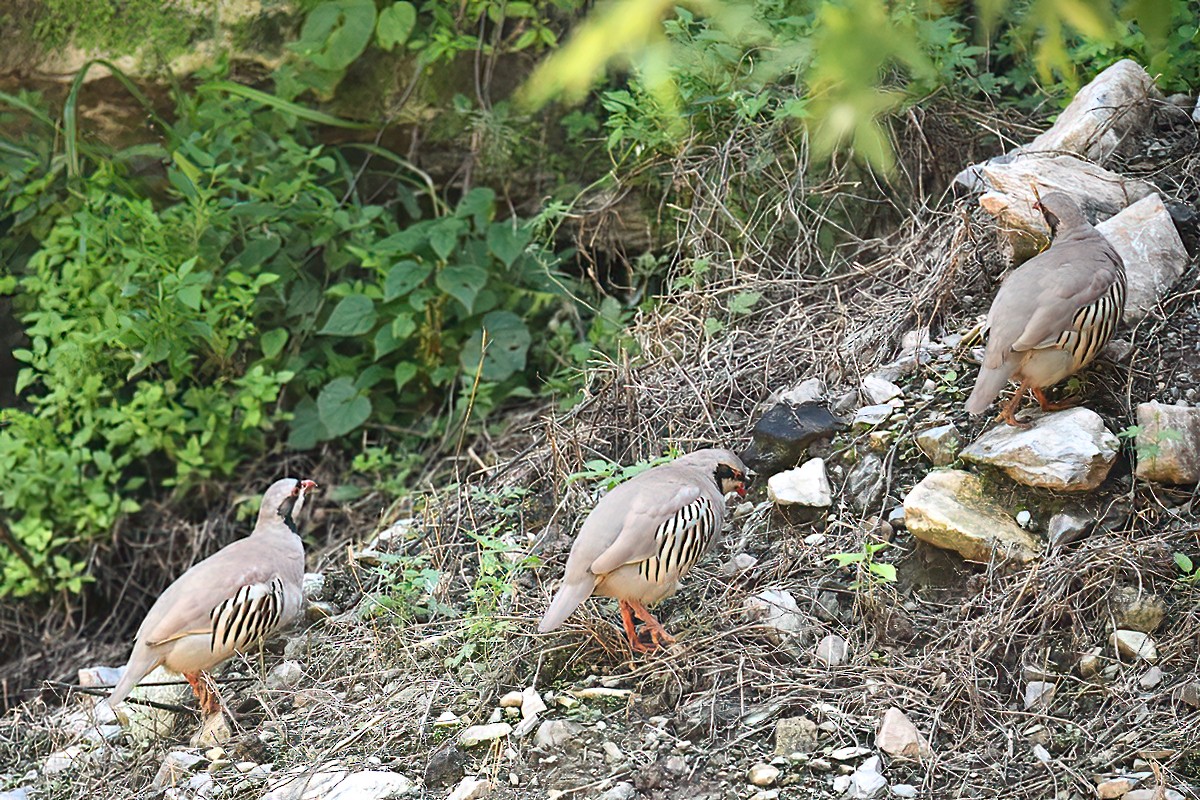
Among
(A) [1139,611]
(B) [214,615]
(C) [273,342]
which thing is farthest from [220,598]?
(A) [1139,611]

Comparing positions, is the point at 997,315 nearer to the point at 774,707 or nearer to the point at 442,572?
the point at 774,707

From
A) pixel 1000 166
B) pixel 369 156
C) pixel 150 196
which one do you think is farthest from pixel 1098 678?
pixel 150 196

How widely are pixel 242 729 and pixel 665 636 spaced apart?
4.15 ft

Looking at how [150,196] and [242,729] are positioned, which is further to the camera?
[150,196]

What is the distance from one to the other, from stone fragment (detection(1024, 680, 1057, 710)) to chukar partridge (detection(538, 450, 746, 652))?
0.87 meters

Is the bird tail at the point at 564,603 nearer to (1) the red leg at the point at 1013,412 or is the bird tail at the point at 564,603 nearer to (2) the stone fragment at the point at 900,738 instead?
(2) the stone fragment at the point at 900,738

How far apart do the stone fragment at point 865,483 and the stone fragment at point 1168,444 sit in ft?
2.31

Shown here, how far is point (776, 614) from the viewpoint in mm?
Answer: 3162

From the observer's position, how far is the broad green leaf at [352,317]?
496 centimetres

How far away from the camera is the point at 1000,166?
3.86 meters

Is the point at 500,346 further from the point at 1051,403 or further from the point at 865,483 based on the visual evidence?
the point at 1051,403

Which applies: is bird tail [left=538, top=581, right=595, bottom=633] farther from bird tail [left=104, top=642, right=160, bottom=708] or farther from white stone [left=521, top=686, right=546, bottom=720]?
bird tail [left=104, top=642, right=160, bottom=708]

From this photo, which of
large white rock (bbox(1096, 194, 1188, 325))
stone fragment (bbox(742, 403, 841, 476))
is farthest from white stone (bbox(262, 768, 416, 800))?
large white rock (bbox(1096, 194, 1188, 325))

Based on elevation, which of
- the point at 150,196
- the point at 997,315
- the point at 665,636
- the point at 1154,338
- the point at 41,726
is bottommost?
the point at 41,726
